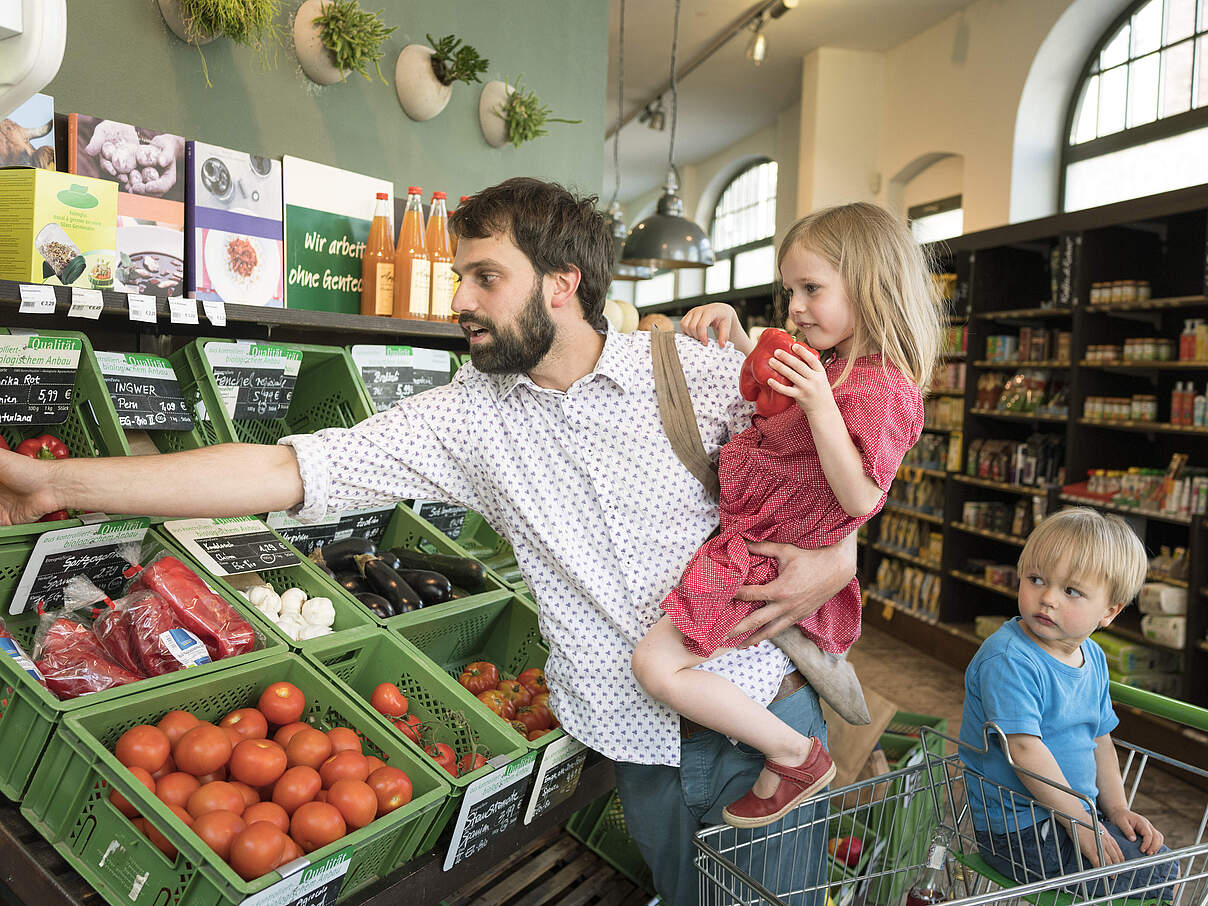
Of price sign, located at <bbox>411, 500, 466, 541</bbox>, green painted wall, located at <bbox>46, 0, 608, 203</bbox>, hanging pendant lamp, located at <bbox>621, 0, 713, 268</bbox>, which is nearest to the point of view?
green painted wall, located at <bbox>46, 0, 608, 203</bbox>

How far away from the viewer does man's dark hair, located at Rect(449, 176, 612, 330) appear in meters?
1.70

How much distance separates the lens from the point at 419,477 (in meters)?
1.75

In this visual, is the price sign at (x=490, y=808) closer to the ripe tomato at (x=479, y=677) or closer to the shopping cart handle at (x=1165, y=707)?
the ripe tomato at (x=479, y=677)

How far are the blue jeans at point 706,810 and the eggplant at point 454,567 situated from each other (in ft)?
2.57

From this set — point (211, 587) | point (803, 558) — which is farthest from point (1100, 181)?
point (211, 587)

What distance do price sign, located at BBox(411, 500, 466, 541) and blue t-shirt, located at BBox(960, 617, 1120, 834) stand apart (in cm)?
164

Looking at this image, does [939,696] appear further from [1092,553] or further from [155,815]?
[155,815]

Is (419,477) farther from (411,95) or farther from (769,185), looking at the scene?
(769,185)

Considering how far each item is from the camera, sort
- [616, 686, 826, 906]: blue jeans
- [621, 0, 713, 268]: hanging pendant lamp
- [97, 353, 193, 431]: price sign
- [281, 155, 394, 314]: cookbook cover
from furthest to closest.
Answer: [621, 0, 713, 268]: hanging pendant lamp, [281, 155, 394, 314]: cookbook cover, [97, 353, 193, 431]: price sign, [616, 686, 826, 906]: blue jeans

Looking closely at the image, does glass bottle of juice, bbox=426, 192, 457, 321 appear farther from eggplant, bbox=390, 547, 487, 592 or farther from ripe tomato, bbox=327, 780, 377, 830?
ripe tomato, bbox=327, 780, 377, 830

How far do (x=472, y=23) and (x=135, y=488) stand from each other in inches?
111

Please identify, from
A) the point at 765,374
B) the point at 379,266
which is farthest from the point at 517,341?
the point at 379,266

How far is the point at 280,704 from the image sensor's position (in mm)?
1718

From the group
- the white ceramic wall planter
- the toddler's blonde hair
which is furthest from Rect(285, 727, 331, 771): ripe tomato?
the white ceramic wall planter
